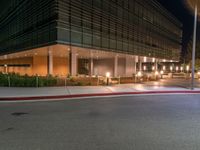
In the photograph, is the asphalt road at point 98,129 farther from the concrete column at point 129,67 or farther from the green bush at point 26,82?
the concrete column at point 129,67

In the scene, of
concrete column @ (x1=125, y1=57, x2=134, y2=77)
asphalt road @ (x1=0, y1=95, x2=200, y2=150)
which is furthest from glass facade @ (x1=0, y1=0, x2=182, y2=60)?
asphalt road @ (x1=0, y1=95, x2=200, y2=150)

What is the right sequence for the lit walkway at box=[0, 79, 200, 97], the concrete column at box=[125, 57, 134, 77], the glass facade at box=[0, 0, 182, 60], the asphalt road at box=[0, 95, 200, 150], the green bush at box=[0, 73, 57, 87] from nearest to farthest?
A: the asphalt road at box=[0, 95, 200, 150]
the lit walkway at box=[0, 79, 200, 97]
the green bush at box=[0, 73, 57, 87]
the glass facade at box=[0, 0, 182, 60]
the concrete column at box=[125, 57, 134, 77]

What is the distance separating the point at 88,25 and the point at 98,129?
2270 cm

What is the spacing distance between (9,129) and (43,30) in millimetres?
21696

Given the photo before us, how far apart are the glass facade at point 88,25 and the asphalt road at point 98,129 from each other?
16369mm

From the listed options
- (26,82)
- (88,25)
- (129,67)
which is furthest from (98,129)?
(129,67)

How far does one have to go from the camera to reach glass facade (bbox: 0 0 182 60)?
24000 millimetres

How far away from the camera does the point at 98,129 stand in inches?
247

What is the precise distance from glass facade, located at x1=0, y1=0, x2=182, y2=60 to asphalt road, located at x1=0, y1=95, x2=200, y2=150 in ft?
53.7

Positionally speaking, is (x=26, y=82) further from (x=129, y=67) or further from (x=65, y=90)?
(x=129, y=67)

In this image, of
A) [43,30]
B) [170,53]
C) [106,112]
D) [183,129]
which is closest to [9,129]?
[106,112]

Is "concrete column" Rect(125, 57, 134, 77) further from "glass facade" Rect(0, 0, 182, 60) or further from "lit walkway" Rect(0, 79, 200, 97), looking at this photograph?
Answer: "lit walkway" Rect(0, 79, 200, 97)

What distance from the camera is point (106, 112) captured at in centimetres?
870

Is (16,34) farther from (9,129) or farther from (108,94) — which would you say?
(9,129)
